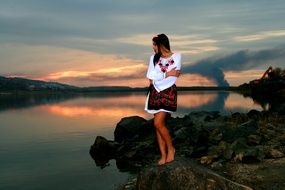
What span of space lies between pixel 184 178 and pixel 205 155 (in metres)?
7.87

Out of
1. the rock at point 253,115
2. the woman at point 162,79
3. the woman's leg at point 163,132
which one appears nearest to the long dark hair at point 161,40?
the woman at point 162,79

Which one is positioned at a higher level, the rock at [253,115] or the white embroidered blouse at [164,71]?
the white embroidered blouse at [164,71]

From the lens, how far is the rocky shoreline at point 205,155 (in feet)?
37.5

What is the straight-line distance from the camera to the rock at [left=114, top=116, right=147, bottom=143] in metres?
31.2

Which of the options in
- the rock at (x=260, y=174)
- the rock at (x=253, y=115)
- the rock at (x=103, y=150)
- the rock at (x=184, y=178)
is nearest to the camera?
the rock at (x=184, y=178)

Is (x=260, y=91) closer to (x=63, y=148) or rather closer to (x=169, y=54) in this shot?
(x=63, y=148)

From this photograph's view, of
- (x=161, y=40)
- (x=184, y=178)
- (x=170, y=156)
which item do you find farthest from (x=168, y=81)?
(x=184, y=178)

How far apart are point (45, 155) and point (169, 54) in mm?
21225

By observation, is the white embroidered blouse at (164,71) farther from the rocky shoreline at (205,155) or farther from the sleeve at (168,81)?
the rocky shoreline at (205,155)

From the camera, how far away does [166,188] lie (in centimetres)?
1147

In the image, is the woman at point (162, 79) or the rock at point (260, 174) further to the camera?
→ the rock at point (260, 174)

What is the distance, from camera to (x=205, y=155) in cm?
1894

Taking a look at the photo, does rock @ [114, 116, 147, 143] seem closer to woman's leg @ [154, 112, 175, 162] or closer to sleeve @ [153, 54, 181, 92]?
woman's leg @ [154, 112, 175, 162]

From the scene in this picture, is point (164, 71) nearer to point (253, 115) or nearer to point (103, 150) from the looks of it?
point (103, 150)
